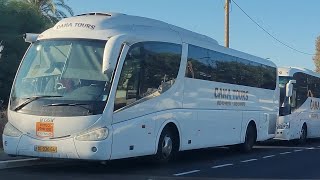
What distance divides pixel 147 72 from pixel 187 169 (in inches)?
102

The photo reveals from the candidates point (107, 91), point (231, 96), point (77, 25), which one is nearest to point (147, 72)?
point (107, 91)

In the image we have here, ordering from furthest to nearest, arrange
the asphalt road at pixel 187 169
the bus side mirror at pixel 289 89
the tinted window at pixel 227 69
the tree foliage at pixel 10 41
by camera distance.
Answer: the tree foliage at pixel 10 41, the bus side mirror at pixel 289 89, the tinted window at pixel 227 69, the asphalt road at pixel 187 169

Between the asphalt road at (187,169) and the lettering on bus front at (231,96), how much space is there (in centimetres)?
176

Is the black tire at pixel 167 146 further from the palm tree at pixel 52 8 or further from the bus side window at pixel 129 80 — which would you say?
the palm tree at pixel 52 8

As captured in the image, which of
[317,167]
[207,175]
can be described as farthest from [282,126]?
[207,175]

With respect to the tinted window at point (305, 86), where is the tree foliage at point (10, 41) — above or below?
above

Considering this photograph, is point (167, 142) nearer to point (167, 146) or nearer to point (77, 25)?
point (167, 146)

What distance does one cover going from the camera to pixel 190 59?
48.4 ft

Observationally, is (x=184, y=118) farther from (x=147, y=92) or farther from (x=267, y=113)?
(x=267, y=113)

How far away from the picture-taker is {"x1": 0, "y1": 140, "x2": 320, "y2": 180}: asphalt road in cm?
1163

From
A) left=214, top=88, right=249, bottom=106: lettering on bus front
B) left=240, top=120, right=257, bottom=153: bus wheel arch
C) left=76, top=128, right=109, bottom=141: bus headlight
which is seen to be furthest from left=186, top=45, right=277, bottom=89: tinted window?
left=76, top=128, right=109, bottom=141: bus headlight

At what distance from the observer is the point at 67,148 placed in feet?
36.7

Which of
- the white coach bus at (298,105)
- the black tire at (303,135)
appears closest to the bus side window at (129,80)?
the white coach bus at (298,105)

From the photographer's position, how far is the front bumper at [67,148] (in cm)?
1111
